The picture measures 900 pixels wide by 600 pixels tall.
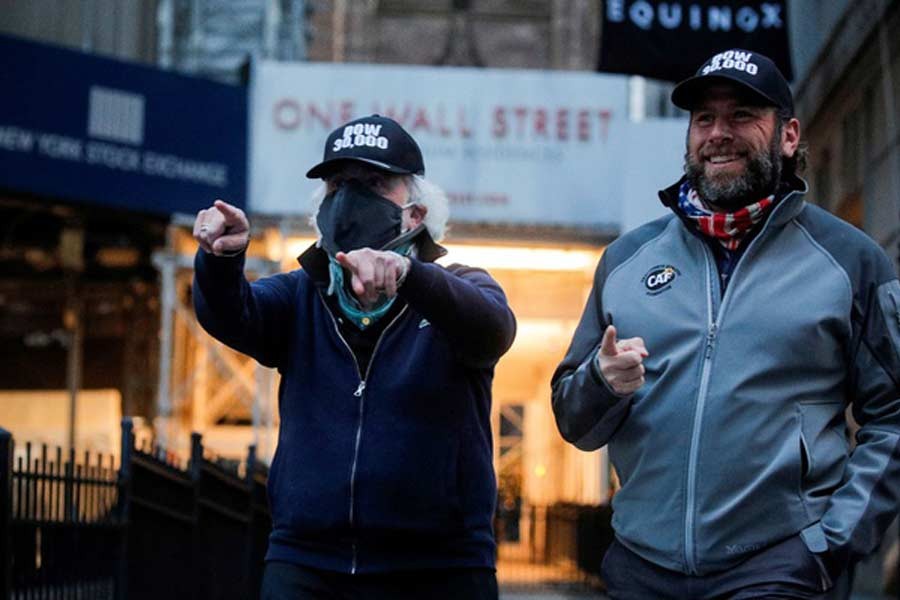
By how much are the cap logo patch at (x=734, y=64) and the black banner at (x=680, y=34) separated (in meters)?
14.2

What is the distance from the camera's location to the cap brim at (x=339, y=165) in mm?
5230

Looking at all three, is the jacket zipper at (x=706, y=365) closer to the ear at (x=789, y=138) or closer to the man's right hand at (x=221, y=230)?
the ear at (x=789, y=138)

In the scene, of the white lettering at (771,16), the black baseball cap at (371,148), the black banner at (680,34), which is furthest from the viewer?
the white lettering at (771,16)

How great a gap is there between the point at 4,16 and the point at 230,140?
13.0 feet

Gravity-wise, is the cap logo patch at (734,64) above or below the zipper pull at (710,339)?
above

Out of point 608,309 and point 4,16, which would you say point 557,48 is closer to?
point 4,16

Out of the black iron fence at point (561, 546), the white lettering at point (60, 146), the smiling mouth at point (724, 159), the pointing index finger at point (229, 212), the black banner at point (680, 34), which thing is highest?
the black banner at point (680, 34)

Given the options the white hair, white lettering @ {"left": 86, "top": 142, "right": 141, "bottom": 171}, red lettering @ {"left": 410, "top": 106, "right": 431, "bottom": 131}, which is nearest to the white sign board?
red lettering @ {"left": 410, "top": 106, "right": 431, "bottom": 131}

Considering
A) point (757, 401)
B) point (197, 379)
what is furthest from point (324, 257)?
point (197, 379)

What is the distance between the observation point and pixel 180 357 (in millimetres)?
23125

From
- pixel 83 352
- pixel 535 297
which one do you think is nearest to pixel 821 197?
pixel 535 297

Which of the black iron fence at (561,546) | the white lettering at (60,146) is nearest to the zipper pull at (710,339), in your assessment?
the black iron fence at (561,546)

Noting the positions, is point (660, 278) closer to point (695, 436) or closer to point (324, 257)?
point (695, 436)

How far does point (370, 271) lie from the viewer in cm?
449
